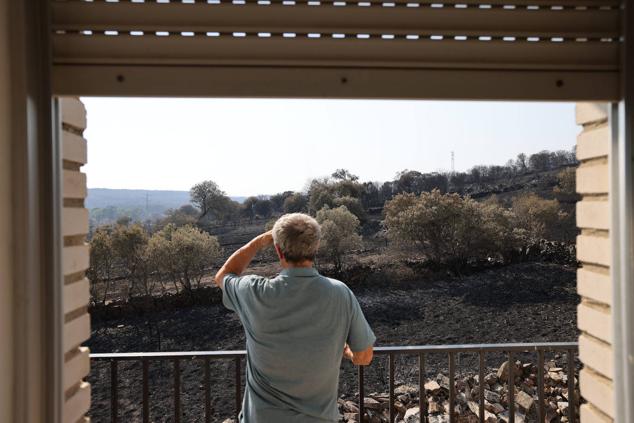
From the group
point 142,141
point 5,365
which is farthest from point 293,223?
point 142,141

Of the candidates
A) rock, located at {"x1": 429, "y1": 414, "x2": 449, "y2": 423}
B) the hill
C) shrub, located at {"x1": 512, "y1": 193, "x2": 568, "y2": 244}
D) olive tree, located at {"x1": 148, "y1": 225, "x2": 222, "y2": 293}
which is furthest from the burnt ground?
rock, located at {"x1": 429, "y1": 414, "x2": 449, "y2": 423}

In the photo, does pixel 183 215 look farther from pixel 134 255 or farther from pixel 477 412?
pixel 477 412

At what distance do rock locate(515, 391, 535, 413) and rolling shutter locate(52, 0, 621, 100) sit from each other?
547cm

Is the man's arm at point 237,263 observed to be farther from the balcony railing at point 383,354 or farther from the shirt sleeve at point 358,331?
the balcony railing at point 383,354

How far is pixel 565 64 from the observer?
1.10 m

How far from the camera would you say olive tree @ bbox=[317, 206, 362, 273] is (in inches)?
385

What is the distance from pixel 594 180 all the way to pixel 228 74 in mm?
955

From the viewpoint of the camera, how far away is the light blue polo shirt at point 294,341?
1.33 meters

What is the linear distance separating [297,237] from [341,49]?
0.55m

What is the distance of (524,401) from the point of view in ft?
18.7

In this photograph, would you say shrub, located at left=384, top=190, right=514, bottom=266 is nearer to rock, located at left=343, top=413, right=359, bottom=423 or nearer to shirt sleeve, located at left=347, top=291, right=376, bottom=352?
rock, located at left=343, top=413, right=359, bottom=423

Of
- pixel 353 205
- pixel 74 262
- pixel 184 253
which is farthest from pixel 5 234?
pixel 353 205

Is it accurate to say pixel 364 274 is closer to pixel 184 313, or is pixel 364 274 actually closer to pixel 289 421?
pixel 184 313

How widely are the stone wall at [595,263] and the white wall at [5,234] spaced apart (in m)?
1.31
